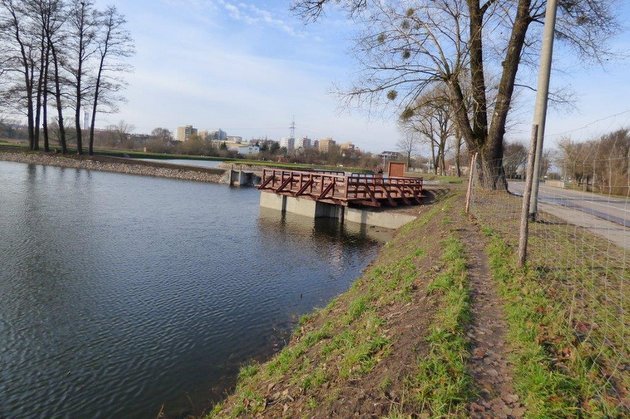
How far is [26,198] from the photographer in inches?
770

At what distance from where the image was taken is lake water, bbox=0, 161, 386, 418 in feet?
18.2

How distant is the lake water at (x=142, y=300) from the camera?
5543 millimetres

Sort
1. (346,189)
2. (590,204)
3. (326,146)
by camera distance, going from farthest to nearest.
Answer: (326,146) → (346,189) → (590,204)

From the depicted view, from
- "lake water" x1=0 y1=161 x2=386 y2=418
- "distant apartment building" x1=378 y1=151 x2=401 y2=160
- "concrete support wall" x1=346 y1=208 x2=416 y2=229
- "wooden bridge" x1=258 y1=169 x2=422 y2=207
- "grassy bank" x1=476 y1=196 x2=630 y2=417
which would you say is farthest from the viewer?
"distant apartment building" x1=378 y1=151 x2=401 y2=160

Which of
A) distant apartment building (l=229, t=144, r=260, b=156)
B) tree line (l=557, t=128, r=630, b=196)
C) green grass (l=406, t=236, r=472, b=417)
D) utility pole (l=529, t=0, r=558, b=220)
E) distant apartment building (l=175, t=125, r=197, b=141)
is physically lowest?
green grass (l=406, t=236, r=472, b=417)

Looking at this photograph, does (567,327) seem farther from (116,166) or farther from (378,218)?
(116,166)

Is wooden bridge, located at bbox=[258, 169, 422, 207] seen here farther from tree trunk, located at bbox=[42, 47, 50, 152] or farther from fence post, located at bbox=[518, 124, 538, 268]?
tree trunk, located at bbox=[42, 47, 50, 152]

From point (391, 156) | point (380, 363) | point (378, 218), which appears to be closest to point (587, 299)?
point (380, 363)

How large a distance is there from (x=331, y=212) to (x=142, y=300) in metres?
15.0

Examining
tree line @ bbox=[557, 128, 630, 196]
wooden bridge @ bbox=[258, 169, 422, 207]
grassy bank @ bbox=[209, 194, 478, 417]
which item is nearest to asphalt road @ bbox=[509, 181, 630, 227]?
tree line @ bbox=[557, 128, 630, 196]

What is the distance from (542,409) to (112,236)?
13.6m

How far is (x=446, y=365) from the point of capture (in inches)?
152

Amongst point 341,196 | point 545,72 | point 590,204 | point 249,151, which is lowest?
point 341,196

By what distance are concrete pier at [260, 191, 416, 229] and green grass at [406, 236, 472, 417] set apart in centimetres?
1447
